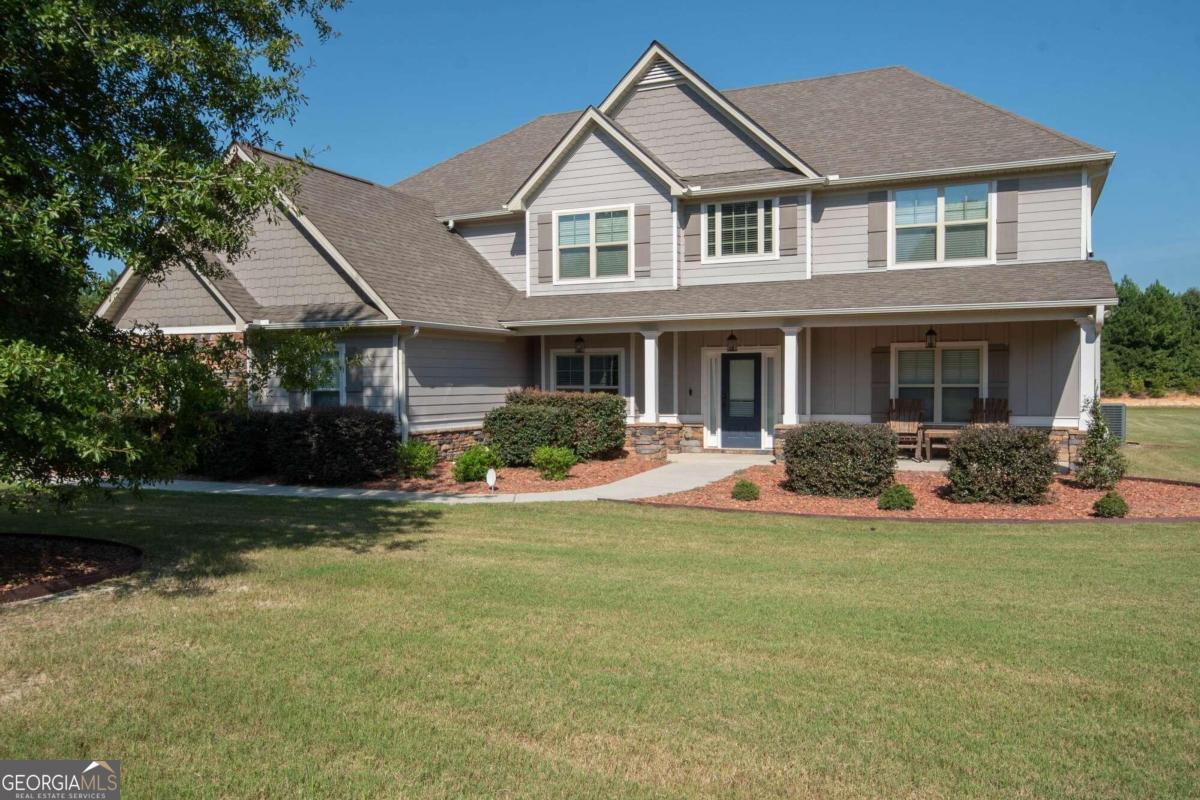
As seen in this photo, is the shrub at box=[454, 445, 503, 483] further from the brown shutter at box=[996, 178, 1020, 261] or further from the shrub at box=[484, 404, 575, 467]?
the brown shutter at box=[996, 178, 1020, 261]

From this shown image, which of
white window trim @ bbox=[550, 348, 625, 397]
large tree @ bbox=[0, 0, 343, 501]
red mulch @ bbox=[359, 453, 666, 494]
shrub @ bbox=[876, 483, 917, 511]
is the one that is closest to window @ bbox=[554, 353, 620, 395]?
white window trim @ bbox=[550, 348, 625, 397]

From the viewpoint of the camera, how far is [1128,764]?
4.09 metres

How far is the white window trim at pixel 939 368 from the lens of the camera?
16.8 meters

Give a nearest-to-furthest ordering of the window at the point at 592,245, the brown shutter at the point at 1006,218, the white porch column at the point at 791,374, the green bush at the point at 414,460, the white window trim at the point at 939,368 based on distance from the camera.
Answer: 1. the green bush at the point at 414,460
2. the brown shutter at the point at 1006,218
3. the white porch column at the point at 791,374
4. the white window trim at the point at 939,368
5. the window at the point at 592,245

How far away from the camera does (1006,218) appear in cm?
1644

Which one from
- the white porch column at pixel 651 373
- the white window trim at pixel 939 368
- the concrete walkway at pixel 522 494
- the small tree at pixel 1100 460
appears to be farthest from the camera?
the white porch column at pixel 651 373

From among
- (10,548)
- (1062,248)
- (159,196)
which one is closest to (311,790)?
(159,196)

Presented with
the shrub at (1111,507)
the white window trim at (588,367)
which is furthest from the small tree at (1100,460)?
the white window trim at (588,367)

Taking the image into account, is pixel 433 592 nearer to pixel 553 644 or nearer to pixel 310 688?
pixel 553 644

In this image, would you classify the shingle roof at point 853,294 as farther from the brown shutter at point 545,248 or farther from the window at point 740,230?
the window at point 740,230

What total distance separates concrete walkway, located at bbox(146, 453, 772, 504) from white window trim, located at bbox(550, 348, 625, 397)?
12.5 ft

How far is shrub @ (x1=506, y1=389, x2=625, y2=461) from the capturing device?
16.8 m

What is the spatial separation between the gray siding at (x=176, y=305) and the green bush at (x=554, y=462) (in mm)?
6897

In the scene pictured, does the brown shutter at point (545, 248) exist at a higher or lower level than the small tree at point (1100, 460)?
higher
